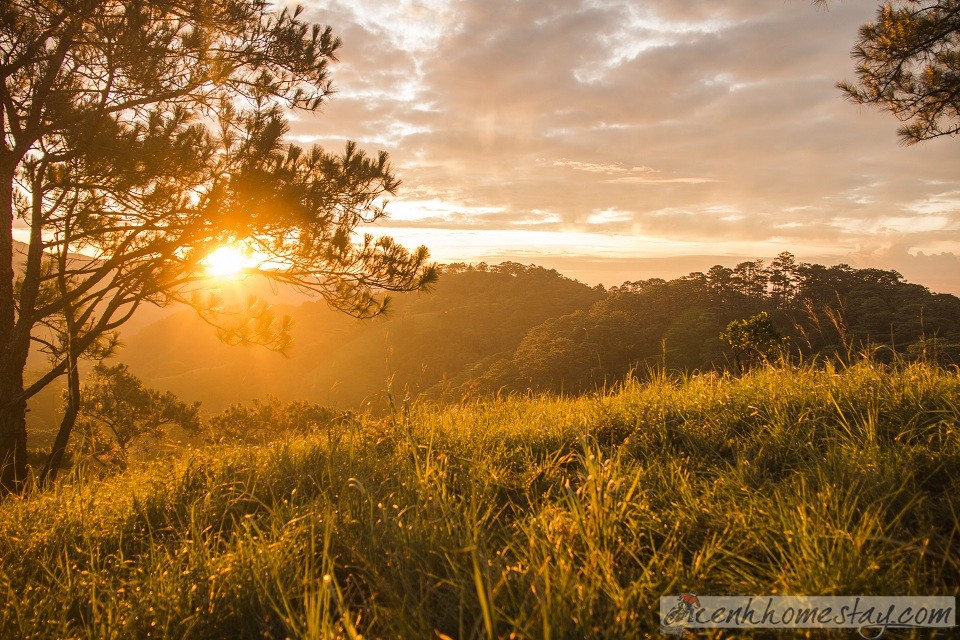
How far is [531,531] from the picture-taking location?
1998mm

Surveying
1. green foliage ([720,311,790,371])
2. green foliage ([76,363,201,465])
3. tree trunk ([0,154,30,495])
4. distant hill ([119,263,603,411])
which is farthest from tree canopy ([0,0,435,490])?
distant hill ([119,263,603,411])

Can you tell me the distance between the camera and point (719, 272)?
179ft

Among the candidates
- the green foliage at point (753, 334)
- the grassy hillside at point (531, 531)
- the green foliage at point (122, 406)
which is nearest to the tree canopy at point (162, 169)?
the grassy hillside at point (531, 531)

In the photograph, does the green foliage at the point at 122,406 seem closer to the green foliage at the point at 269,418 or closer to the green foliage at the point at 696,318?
the green foliage at the point at 269,418

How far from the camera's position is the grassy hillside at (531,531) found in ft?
5.57

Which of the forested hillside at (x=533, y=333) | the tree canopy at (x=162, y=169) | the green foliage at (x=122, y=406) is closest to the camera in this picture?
the tree canopy at (x=162, y=169)

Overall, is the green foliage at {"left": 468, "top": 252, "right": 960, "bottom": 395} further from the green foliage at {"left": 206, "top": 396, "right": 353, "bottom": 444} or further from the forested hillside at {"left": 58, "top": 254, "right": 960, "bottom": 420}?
the green foliage at {"left": 206, "top": 396, "right": 353, "bottom": 444}

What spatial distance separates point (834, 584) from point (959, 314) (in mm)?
47054

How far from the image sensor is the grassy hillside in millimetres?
1697

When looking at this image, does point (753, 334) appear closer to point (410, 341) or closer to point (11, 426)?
point (11, 426)

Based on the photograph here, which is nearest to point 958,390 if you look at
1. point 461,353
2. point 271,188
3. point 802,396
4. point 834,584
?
point 802,396

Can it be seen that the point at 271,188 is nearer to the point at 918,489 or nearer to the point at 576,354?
the point at 918,489

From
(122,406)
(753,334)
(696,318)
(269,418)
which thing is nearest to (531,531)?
(753,334)

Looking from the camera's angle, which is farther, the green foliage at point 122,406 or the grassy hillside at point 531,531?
the green foliage at point 122,406
